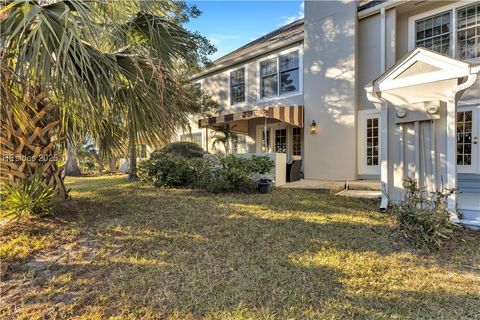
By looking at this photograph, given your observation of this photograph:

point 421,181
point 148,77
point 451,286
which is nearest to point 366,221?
point 421,181

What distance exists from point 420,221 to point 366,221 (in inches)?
46.2

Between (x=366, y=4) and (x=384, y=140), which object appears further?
(x=366, y=4)

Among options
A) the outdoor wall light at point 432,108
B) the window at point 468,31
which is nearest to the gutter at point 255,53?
the window at point 468,31

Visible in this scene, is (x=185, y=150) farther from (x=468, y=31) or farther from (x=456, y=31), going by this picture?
(x=468, y=31)

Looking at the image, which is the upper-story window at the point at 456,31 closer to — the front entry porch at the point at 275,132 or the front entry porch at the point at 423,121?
the front entry porch at the point at 423,121

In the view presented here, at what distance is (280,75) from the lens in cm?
1348

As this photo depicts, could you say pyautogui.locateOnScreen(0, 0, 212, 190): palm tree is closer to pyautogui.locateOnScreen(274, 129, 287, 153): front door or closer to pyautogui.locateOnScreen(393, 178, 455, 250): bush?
pyautogui.locateOnScreen(393, 178, 455, 250): bush

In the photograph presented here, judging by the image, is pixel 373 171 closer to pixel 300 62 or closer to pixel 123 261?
pixel 300 62

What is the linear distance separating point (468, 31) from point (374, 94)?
5673 millimetres

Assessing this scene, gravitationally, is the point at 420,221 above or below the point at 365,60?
below

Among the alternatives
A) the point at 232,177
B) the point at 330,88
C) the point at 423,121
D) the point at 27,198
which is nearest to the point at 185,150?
the point at 232,177

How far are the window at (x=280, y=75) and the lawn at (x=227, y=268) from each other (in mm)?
8575

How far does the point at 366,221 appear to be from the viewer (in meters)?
5.74

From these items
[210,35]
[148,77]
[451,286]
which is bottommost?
[451,286]
